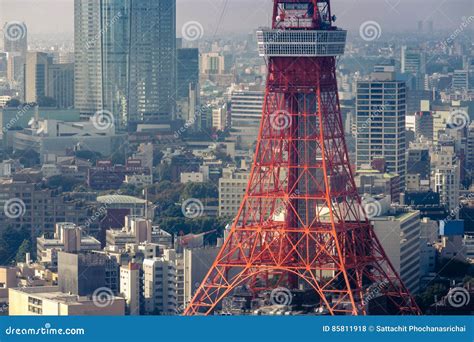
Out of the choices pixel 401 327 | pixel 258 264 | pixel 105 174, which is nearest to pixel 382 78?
pixel 105 174

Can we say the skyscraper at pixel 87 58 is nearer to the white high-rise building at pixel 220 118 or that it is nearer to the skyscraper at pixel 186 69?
the skyscraper at pixel 186 69

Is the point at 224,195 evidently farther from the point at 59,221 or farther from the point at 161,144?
the point at 161,144

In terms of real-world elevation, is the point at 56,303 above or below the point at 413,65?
below

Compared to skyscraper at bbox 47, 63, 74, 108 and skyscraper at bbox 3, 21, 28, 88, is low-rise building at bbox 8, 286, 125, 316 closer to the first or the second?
skyscraper at bbox 3, 21, 28, 88

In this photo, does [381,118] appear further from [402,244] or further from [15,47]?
[402,244]

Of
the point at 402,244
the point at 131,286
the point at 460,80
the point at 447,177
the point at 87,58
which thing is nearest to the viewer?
the point at 131,286

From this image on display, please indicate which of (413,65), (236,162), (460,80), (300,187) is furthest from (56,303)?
(460,80)

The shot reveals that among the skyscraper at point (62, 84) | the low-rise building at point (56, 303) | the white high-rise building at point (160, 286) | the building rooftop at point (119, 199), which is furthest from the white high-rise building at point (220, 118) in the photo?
the low-rise building at point (56, 303)
